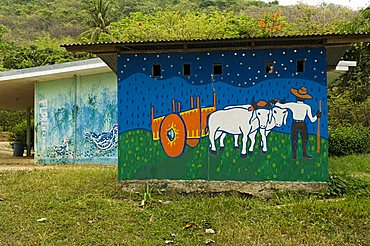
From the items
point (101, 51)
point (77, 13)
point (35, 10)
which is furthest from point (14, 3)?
point (101, 51)

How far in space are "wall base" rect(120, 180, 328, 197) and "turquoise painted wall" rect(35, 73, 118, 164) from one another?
21.4ft

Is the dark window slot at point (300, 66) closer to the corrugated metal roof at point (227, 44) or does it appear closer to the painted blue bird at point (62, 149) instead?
the corrugated metal roof at point (227, 44)

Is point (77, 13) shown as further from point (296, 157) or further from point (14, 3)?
point (296, 157)

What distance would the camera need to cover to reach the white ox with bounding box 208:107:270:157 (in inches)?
316

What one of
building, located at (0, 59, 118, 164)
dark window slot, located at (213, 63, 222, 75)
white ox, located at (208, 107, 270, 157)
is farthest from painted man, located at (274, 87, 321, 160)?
building, located at (0, 59, 118, 164)

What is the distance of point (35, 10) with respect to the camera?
6100cm

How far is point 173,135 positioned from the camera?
26.9 feet

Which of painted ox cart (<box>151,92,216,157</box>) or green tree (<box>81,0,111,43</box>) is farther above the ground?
green tree (<box>81,0,111,43</box>)

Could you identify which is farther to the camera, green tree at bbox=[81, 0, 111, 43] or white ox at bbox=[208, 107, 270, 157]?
green tree at bbox=[81, 0, 111, 43]

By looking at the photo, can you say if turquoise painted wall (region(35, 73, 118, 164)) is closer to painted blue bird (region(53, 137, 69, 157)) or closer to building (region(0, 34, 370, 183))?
painted blue bird (region(53, 137, 69, 157))

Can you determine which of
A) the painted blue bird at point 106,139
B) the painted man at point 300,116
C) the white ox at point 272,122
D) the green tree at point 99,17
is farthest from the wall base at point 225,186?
the green tree at point 99,17

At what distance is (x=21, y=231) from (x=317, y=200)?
186 inches

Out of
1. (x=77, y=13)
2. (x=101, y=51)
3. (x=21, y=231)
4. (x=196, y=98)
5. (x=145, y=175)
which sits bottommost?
(x=21, y=231)

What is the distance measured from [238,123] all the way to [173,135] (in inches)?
48.3
